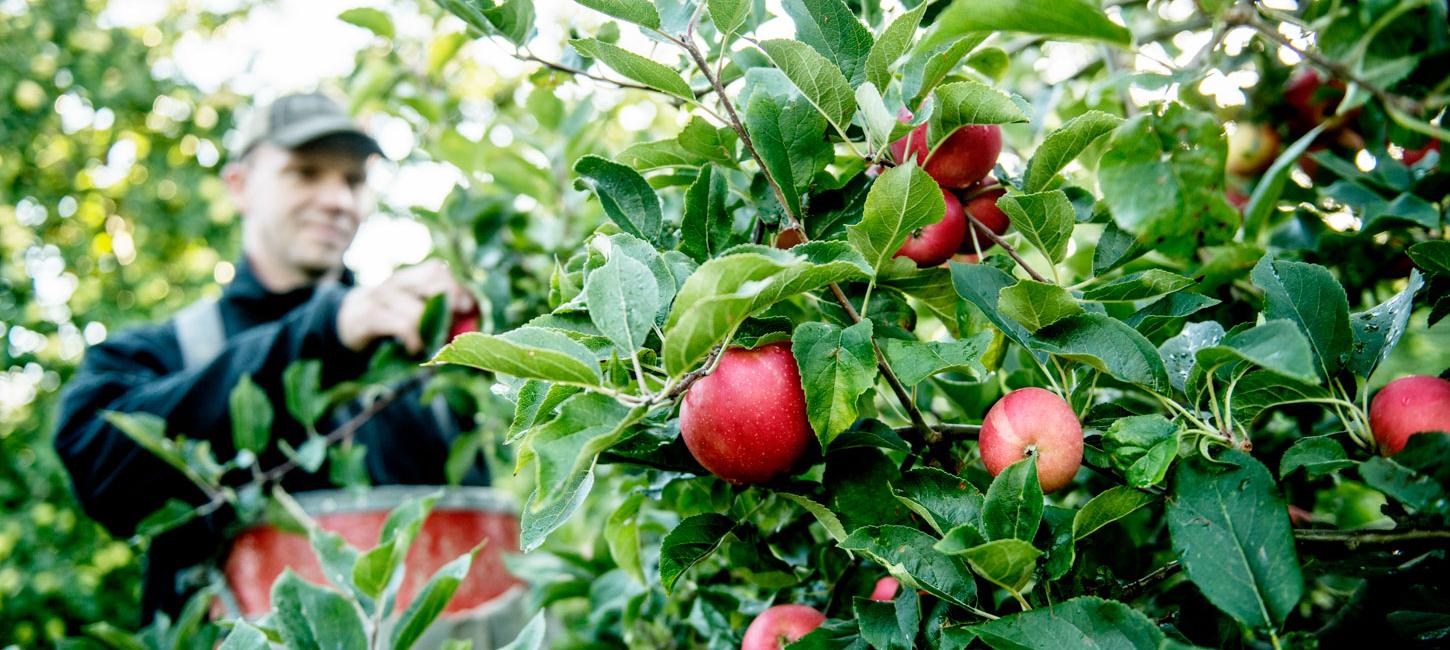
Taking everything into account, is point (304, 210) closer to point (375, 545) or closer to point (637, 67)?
point (375, 545)

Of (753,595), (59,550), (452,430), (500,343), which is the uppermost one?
(500,343)

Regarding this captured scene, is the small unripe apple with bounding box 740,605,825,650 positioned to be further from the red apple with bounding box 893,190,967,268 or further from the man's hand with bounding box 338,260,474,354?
the man's hand with bounding box 338,260,474,354

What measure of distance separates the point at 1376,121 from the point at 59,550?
4.69 meters

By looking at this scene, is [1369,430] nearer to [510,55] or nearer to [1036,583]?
[1036,583]

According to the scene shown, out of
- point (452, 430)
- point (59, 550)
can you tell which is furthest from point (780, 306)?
point (59, 550)

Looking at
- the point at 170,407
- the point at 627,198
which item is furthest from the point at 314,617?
the point at 170,407

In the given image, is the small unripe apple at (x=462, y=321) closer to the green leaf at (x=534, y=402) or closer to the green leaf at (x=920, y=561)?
the green leaf at (x=534, y=402)

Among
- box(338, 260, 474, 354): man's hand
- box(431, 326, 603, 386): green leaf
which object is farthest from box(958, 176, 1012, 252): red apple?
box(338, 260, 474, 354): man's hand

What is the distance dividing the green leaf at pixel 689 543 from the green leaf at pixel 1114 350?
23 cm

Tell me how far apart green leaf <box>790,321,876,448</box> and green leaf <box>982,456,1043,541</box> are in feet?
0.28

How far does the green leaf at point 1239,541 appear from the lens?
43cm

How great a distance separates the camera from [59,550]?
373cm

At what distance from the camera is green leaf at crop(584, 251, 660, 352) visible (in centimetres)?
45

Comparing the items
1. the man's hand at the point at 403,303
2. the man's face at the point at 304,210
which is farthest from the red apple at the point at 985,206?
the man's face at the point at 304,210
